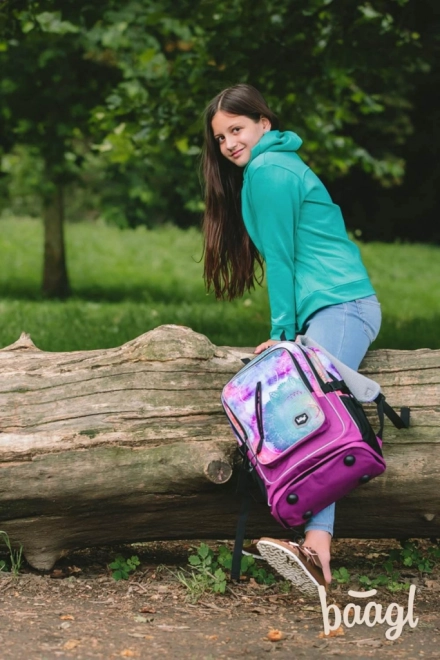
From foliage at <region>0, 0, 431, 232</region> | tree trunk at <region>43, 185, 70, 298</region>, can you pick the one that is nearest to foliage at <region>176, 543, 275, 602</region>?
foliage at <region>0, 0, 431, 232</region>

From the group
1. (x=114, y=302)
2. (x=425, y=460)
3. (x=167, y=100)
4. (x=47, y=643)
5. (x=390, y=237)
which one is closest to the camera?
(x=47, y=643)

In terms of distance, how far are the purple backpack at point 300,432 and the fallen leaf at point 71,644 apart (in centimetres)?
Answer: 77

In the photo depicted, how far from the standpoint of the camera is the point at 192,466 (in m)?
3.85

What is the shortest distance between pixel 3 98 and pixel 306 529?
8766 millimetres

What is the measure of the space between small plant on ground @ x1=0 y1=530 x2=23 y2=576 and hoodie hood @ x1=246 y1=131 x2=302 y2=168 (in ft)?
6.49

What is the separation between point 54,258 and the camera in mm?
12891

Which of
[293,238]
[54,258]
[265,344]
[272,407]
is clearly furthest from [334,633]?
[54,258]

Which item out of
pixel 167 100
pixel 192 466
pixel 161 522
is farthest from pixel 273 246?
pixel 167 100

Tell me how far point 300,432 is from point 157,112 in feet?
18.3

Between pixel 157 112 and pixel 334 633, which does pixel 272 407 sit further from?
pixel 157 112

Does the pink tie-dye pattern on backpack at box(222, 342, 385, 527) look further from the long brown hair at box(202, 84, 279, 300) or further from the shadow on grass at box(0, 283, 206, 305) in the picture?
the shadow on grass at box(0, 283, 206, 305)

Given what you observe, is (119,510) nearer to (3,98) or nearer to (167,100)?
(167,100)

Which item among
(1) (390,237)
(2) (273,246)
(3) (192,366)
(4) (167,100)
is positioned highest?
(4) (167,100)

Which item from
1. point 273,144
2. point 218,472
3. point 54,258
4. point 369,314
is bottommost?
point 54,258
